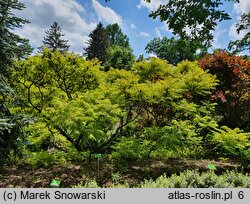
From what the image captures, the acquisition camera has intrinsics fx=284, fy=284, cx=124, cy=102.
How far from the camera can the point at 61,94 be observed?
762cm

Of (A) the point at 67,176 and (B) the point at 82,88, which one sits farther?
(B) the point at 82,88

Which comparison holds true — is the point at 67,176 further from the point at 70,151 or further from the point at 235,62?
the point at 235,62

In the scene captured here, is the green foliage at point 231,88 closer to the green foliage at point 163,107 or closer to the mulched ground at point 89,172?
the green foliage at point 163,107

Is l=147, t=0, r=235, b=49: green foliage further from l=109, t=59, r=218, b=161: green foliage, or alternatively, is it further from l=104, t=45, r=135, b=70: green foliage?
l=104, t=45, r=135, b=70: green foliage

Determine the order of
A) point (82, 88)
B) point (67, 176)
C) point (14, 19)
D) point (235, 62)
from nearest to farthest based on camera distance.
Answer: point (14, 19)
point (67, 176)
point (82, 88)
point (235, 62)

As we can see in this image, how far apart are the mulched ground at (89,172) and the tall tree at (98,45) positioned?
26.9 metres

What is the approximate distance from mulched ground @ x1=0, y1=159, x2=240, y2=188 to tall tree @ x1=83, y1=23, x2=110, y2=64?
26.9m

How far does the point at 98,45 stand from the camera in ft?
110

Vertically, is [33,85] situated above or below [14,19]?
below

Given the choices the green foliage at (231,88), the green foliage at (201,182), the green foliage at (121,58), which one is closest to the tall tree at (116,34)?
the green foliage at (121,58)

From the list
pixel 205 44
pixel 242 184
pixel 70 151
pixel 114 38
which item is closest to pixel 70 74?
pixel 70 151

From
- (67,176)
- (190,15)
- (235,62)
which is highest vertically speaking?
(235,62)

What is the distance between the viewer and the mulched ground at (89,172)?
5.96 metres

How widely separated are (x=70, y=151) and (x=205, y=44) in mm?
5725
